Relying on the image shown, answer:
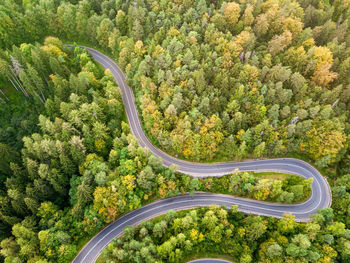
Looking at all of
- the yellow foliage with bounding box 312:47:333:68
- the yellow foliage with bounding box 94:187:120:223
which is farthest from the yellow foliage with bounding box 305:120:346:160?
the yellow foliage with bounding box 94:187:120:223

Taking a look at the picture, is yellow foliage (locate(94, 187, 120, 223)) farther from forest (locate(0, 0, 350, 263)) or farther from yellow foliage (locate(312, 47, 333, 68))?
yellow foliage (locate(312, 47, 333, 68))

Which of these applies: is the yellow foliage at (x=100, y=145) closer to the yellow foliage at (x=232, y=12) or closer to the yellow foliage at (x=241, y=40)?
the yellow foliage at (x=241, y=40)

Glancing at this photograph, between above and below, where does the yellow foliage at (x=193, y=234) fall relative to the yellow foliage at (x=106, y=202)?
below

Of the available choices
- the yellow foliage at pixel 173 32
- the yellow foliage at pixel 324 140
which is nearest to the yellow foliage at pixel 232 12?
the yellow foliage at pixel 173 32

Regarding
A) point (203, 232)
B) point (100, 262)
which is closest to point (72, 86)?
point (100, 262)

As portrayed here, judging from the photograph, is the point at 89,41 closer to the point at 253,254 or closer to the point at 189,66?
the point at 189,66

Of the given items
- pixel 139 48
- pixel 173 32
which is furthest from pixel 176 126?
pixel 173 32

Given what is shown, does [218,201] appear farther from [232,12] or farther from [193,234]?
[232,12]
